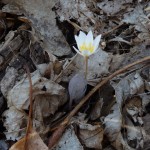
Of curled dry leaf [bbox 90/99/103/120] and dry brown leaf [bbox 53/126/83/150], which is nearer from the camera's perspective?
dry brown leaf [bbox 53/126/83/150]

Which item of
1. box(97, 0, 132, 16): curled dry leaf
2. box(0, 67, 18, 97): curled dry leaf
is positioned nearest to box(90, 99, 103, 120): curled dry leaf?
box(0, 67, 18, 97): curled dry leaf

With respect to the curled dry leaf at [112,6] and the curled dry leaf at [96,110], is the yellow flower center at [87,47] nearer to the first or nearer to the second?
the curled dry leaf at [96,110]

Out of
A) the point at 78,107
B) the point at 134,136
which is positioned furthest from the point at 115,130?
the point at 78,107

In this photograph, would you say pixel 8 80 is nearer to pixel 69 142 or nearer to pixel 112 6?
pixel 69 142

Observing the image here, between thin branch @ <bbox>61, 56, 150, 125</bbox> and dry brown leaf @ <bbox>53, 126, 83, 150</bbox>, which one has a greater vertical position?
thin branch @ <bbox>61, 56, 150, 125</bbox>

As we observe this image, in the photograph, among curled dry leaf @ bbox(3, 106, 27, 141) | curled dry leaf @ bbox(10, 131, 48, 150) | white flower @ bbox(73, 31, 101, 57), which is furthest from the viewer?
white flower @ bbox(73, 31, 101, 57)

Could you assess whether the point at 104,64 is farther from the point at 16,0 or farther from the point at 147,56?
the point at 16,0

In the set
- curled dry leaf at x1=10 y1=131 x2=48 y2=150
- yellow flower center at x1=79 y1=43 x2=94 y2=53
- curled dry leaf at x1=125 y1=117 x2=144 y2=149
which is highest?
yellow flower center at x1=79 y1=43 x2=94 y2=53

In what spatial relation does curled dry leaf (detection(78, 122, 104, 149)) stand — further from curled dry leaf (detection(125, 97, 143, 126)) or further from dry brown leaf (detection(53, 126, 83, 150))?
curled dry leaf (detection(125, 97, 143, 126))
